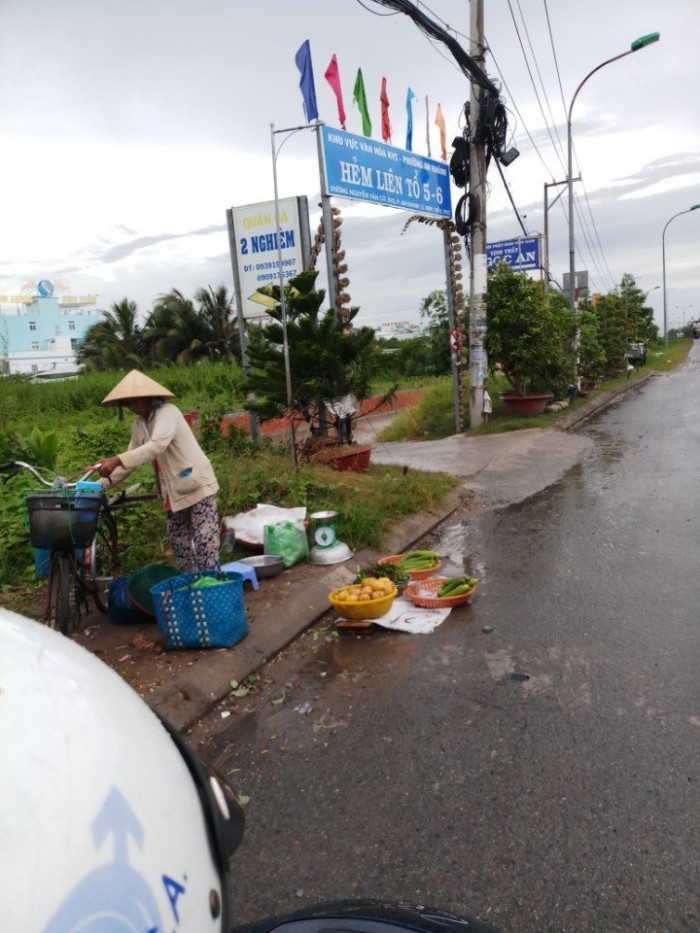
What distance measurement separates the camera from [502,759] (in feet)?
10.7

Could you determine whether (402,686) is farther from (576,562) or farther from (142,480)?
(142,480)

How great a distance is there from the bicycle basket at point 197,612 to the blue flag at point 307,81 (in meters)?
7.77

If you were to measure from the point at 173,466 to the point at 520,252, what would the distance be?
22216mm

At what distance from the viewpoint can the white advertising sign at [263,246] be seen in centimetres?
1016

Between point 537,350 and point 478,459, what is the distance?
509 cm

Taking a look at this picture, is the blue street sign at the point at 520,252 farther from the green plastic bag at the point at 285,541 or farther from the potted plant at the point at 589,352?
the green plastic bag at the point at 285,541

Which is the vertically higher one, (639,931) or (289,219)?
(289,219)

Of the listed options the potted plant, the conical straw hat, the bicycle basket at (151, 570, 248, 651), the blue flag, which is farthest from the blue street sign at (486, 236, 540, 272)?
the bicycle basket at (151, 570, 248, 651)

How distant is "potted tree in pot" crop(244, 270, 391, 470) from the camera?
30.9 ft

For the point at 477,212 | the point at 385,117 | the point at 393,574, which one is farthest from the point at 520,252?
the point at 393,574

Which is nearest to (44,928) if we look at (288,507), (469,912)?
(469,912)

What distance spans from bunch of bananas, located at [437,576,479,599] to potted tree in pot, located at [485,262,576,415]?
11298 millimetres

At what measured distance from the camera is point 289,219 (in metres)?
10.2

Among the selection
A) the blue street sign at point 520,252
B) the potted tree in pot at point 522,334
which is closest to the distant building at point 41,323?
the blue street sign at point 520,252
